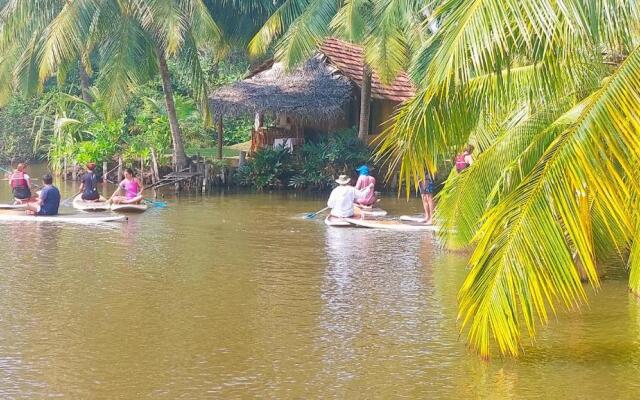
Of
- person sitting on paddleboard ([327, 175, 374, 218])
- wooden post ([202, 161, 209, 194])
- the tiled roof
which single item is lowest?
person sitting on paddleboard ([327, 175, 374, 218])

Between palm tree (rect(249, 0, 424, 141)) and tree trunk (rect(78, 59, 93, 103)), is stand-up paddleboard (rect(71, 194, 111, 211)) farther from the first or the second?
tree trunk (rect(78, 59, 93, 103))

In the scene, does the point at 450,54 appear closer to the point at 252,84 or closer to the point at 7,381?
the point at 7,381

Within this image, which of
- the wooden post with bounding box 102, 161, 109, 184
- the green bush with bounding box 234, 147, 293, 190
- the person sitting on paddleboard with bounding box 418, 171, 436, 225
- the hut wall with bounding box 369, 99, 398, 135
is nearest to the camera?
the person sitting on paddleboard with bounding box 418, 171, 436, 225

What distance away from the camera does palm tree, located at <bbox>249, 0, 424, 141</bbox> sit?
21.4 m

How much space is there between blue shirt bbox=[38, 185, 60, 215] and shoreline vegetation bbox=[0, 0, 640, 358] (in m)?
5.90

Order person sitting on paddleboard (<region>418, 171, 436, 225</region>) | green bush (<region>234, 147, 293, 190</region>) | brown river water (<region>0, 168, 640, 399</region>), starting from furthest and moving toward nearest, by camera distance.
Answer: green bush (<region>234, 147, 293, 190</region>)
person sitting on paddleboard (<region>418, 171, 436, 225</region>)
brown river water (<region>0, 168, 640, 399</region>)

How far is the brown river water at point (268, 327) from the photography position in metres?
7.95

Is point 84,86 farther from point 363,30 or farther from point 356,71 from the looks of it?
point 363,30

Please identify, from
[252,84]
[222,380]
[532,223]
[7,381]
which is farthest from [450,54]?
[252,84]

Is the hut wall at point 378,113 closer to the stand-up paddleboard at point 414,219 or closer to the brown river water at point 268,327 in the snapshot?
the stand-up paddleboard at point 414,219

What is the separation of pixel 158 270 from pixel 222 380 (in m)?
5.33

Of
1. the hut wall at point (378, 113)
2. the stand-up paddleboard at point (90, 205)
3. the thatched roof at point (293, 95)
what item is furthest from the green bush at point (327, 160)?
the stand-up paddleboard at point (90, 205)

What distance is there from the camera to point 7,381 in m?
7.89

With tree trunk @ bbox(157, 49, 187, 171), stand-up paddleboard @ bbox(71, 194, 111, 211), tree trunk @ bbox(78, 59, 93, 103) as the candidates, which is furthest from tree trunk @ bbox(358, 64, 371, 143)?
tree trunk @ bbox(78, 59, 93, 103)
